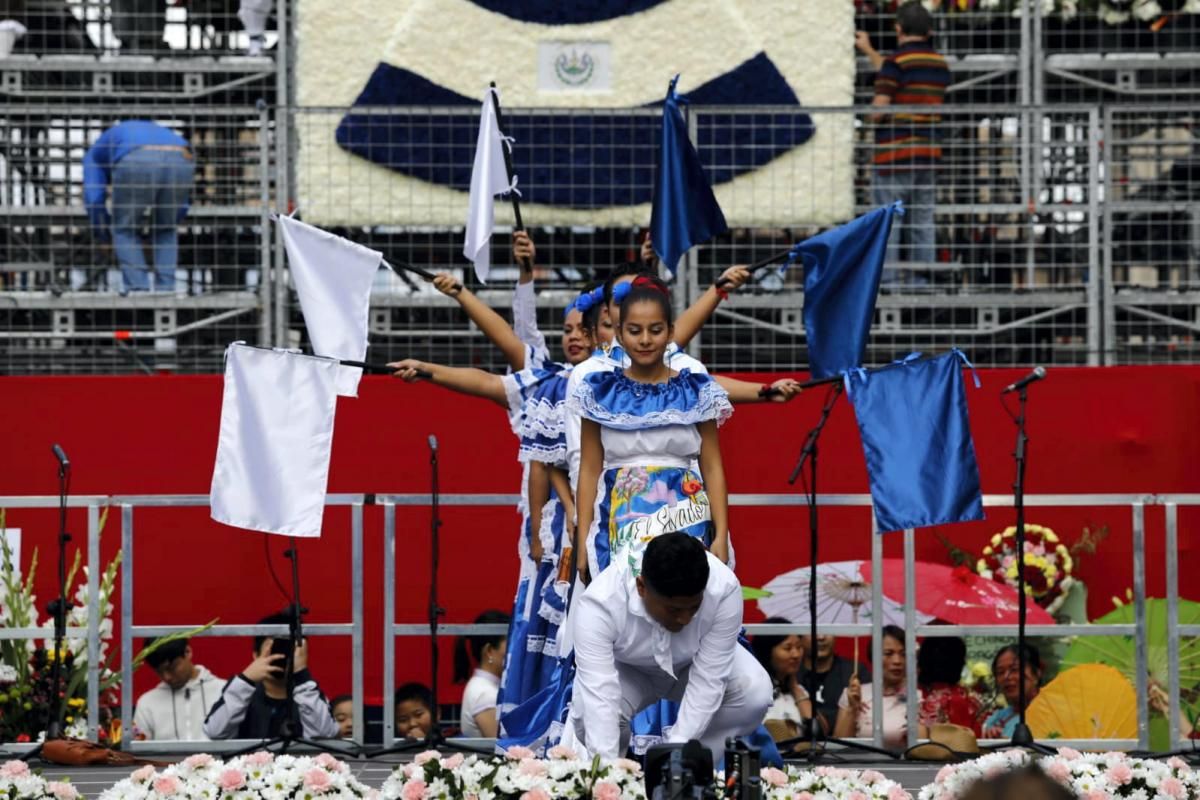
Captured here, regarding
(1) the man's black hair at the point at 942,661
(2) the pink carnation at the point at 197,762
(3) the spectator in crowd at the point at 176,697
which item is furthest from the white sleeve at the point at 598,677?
(3) the spectator in crowd at the point at 176,697

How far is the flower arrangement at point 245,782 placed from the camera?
585cm

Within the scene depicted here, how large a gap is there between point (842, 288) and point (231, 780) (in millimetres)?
3778

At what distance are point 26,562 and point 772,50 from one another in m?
5.10

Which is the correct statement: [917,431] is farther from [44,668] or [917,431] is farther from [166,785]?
[44,668]

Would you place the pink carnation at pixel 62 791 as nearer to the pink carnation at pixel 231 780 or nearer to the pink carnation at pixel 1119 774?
the pink carnation at pixel 231 780

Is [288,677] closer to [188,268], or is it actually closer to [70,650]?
[70,650]

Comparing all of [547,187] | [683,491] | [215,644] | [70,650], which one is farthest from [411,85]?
[683,491]

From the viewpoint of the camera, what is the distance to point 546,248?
11.4 m

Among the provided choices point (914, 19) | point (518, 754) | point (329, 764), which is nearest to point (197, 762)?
point (329, 764)

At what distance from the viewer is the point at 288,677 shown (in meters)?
8.18

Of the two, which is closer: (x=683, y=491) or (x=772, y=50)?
(x=683, y=491)

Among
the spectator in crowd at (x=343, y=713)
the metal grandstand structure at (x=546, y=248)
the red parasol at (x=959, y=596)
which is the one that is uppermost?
the metal grandstand structure at (x=546, y=248)

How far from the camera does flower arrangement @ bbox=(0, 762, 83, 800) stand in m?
5.89

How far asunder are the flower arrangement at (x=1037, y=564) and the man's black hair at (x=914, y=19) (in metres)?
3.15
